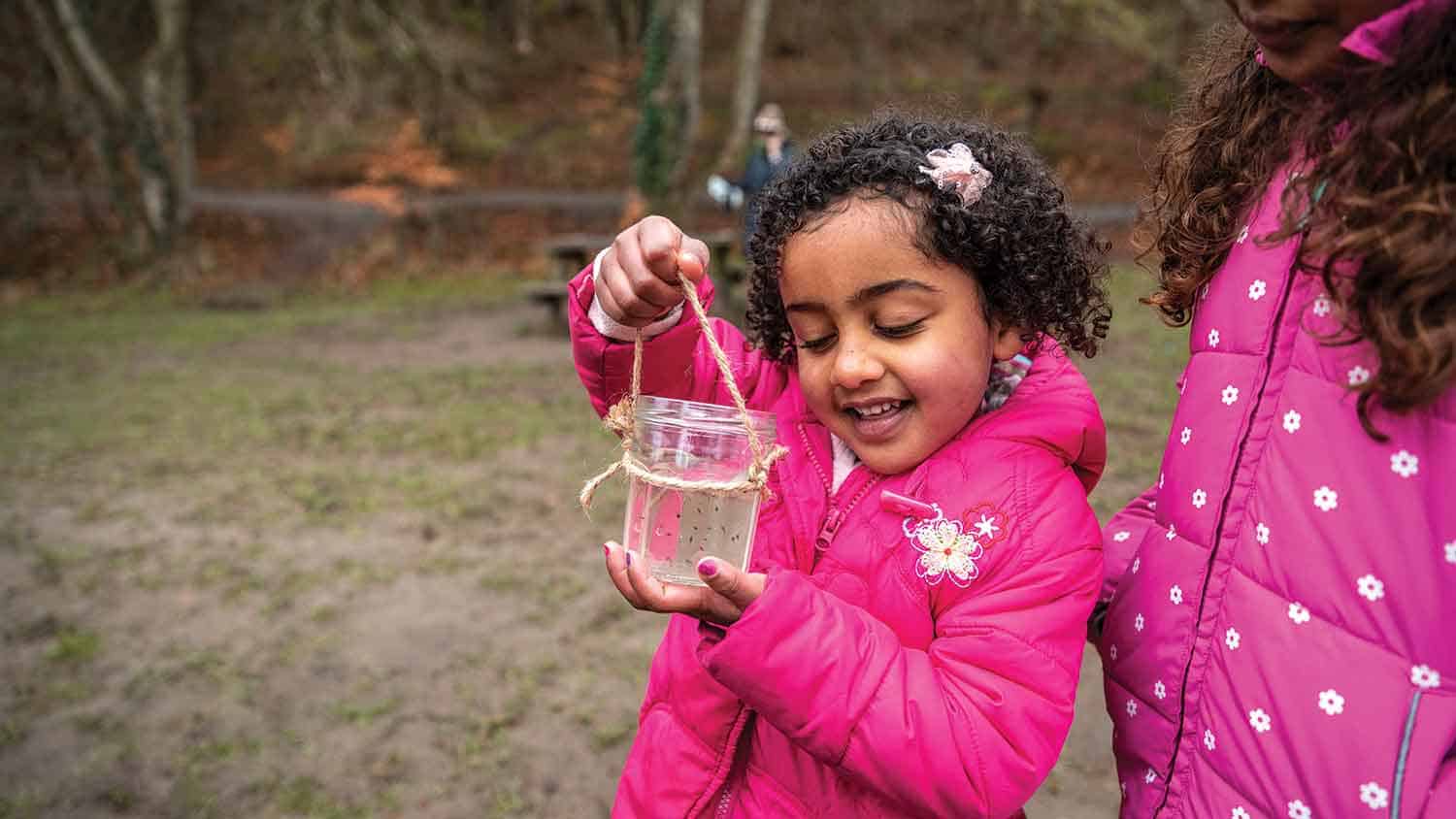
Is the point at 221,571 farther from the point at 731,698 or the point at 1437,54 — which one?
the point at 1437,54

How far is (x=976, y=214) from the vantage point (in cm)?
138

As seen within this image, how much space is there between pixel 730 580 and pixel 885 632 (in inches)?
8.9

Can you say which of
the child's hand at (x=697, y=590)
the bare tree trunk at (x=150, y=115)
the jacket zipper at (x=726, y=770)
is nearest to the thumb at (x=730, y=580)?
the child's hand at (x=697, y=590)

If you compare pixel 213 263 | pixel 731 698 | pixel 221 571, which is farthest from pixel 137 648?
pixel 213 263

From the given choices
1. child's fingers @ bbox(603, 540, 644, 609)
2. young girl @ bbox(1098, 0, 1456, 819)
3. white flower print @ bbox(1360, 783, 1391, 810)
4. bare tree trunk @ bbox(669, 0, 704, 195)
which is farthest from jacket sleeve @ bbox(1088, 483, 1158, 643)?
bare tree trunk @ bbox(669, 0, 704, 195)

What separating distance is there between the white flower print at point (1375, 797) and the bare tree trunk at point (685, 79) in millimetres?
9818

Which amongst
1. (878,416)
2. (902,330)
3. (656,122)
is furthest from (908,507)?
(656,122)

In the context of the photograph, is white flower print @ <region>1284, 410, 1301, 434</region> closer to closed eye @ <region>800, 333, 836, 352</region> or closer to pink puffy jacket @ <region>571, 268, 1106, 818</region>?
pink puffy jacket @ <region>571, 268, 1106, 818</region>

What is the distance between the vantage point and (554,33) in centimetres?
2819

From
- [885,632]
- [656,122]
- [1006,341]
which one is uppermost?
[1006,341]

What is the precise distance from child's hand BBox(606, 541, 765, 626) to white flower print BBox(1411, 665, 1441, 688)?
0.69 m

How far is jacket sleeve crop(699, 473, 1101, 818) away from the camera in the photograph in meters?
1.24

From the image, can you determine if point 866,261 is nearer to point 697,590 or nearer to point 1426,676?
point 697,590

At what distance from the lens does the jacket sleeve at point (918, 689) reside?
48.9 inches
